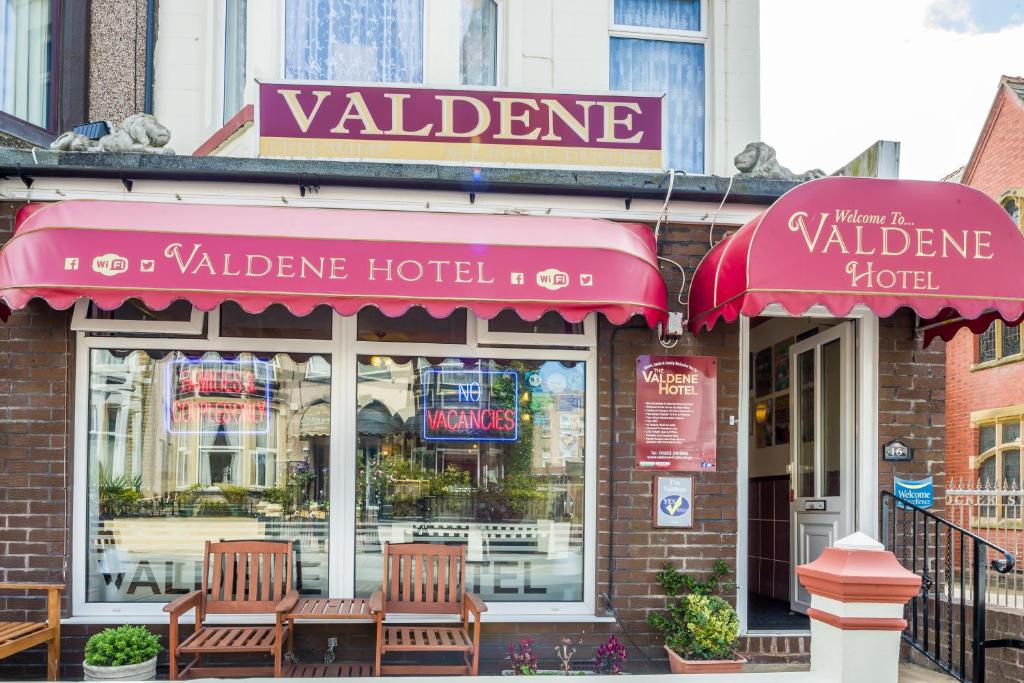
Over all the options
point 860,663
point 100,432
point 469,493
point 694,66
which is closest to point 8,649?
point 100,432

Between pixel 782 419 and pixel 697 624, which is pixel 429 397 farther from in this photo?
pixel 782 419

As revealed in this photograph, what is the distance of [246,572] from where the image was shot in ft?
22.1

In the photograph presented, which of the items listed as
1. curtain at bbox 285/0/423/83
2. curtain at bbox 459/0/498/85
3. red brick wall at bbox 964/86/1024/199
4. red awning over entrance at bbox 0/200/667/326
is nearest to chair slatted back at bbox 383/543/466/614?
red awning over entrance at bbox 0/200/667/326

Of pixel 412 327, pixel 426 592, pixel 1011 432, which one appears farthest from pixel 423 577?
pixel 1011 432

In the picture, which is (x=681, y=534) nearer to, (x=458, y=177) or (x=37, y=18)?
(x=458, y=177)

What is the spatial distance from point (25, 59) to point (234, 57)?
201cm

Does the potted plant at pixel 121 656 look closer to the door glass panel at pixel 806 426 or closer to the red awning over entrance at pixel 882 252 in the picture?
the red awning over entrance at pixel 882 252

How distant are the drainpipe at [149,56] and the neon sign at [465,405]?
11.9 ft

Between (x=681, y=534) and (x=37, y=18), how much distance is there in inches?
286

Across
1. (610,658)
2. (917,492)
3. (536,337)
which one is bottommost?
(610,658)

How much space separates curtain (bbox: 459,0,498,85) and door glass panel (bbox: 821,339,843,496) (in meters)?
3.60

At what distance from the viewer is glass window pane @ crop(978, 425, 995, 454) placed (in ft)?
52.5

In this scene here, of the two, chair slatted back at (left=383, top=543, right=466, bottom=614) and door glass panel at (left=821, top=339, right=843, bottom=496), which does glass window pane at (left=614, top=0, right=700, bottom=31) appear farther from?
chair slatted back at (left=383, top=543, right=466, bottom=614)

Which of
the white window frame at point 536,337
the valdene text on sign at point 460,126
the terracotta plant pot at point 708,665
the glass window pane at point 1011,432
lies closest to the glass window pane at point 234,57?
the valdene text on sign at point 460,126
